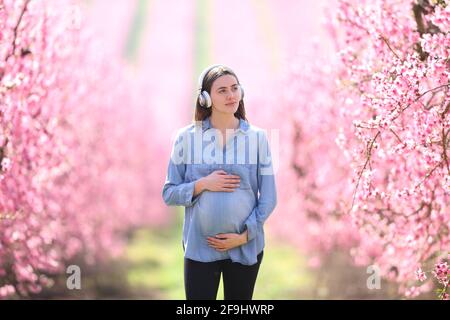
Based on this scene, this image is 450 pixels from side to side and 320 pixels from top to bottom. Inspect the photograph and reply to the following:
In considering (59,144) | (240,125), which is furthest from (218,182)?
(59,144)

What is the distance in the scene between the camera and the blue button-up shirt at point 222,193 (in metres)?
4.43

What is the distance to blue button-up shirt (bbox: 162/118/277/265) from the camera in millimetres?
4434

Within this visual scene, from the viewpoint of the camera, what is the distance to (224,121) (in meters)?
4.61

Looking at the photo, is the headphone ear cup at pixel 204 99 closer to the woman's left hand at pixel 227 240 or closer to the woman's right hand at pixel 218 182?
the woman's right hand at pixel 218 182

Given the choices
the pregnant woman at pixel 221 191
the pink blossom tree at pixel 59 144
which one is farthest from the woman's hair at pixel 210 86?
the pink blossom tree at pixel 59 144

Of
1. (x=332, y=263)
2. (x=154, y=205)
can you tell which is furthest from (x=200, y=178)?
(x=154, y=205)

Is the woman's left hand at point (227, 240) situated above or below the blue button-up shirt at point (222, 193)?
below

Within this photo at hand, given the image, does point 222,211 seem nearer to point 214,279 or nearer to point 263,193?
point 263,193

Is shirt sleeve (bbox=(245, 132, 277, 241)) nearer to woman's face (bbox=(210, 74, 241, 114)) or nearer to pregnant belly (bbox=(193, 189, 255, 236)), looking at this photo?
pregnant belly (bbox=(193, 189, 255, 236))

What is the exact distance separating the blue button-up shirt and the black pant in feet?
0.16

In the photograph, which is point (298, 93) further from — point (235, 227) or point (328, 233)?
point (235, 227)

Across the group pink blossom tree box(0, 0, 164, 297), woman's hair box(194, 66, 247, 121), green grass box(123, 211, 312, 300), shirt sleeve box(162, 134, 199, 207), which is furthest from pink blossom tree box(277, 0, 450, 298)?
green grass box(123, 211, 312, 300)

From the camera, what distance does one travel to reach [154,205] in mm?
23922

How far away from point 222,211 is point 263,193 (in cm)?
30
